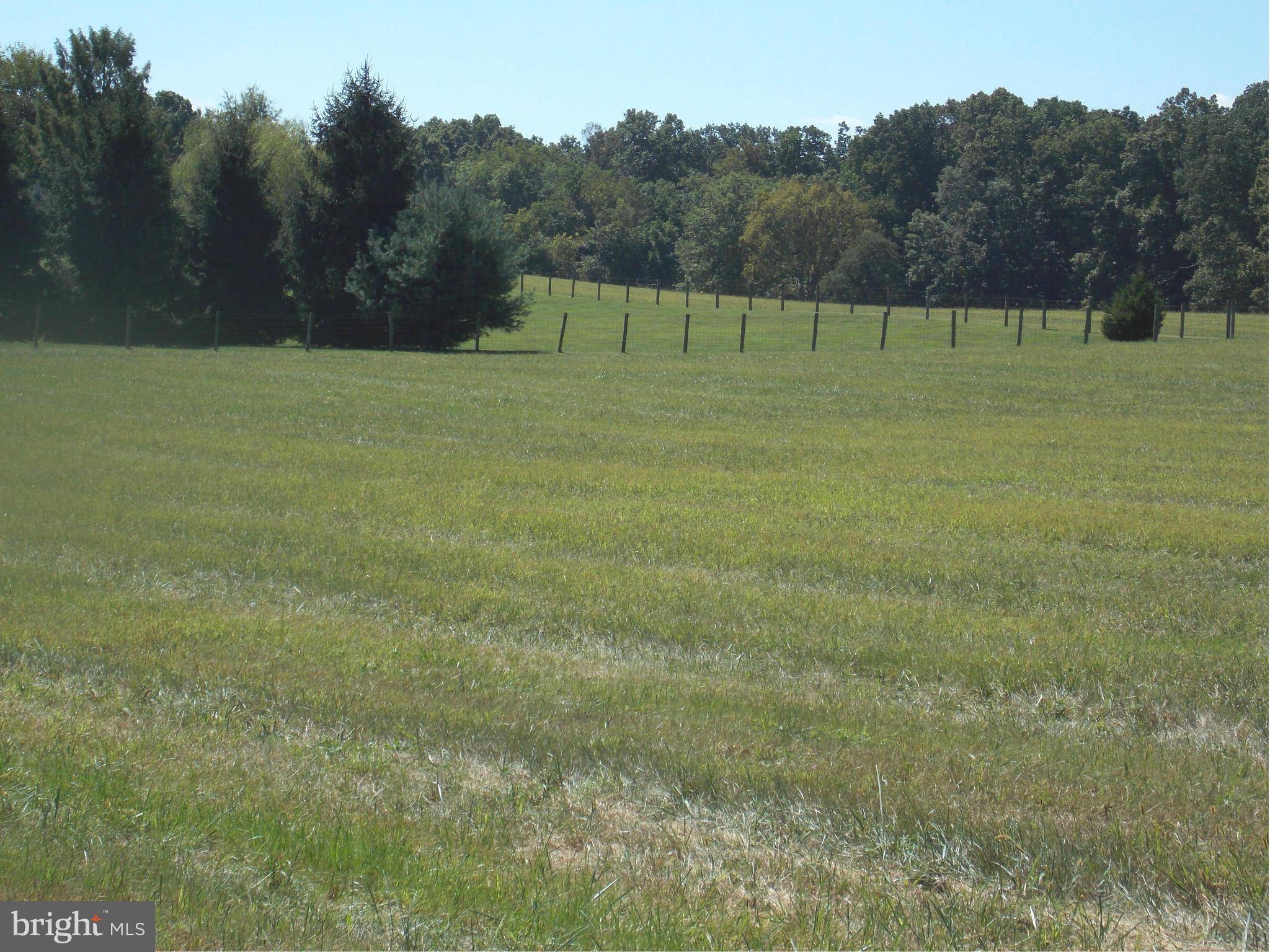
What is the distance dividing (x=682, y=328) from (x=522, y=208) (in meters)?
69.6

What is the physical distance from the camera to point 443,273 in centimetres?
4119

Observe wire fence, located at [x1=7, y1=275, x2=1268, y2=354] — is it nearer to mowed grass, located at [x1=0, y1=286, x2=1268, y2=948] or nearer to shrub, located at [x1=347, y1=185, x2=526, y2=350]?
shrub, located at [x1=347, y1=185, x2=526, y2=350]

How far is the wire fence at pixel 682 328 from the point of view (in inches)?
1598

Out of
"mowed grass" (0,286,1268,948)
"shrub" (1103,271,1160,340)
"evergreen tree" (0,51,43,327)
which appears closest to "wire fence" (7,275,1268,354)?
"shrub" (1103,271,1160,340)

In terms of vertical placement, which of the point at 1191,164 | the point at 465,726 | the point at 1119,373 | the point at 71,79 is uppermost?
the point at 1191,164

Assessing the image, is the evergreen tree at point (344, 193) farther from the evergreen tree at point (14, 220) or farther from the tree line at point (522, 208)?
the evergreen tree at point (14, 220)

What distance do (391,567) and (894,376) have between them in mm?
20334

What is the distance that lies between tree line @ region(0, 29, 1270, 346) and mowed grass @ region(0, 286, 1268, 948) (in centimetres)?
2700

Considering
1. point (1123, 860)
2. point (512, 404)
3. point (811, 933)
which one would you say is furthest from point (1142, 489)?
point (512, 404)

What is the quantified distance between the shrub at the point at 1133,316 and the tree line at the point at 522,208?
69.6 ft

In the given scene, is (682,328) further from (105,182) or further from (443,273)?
(105,182)

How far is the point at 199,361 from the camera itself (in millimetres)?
30891

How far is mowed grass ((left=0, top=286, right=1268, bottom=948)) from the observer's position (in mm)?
4281

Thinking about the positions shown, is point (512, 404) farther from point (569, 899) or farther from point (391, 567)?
point (569, 899)
